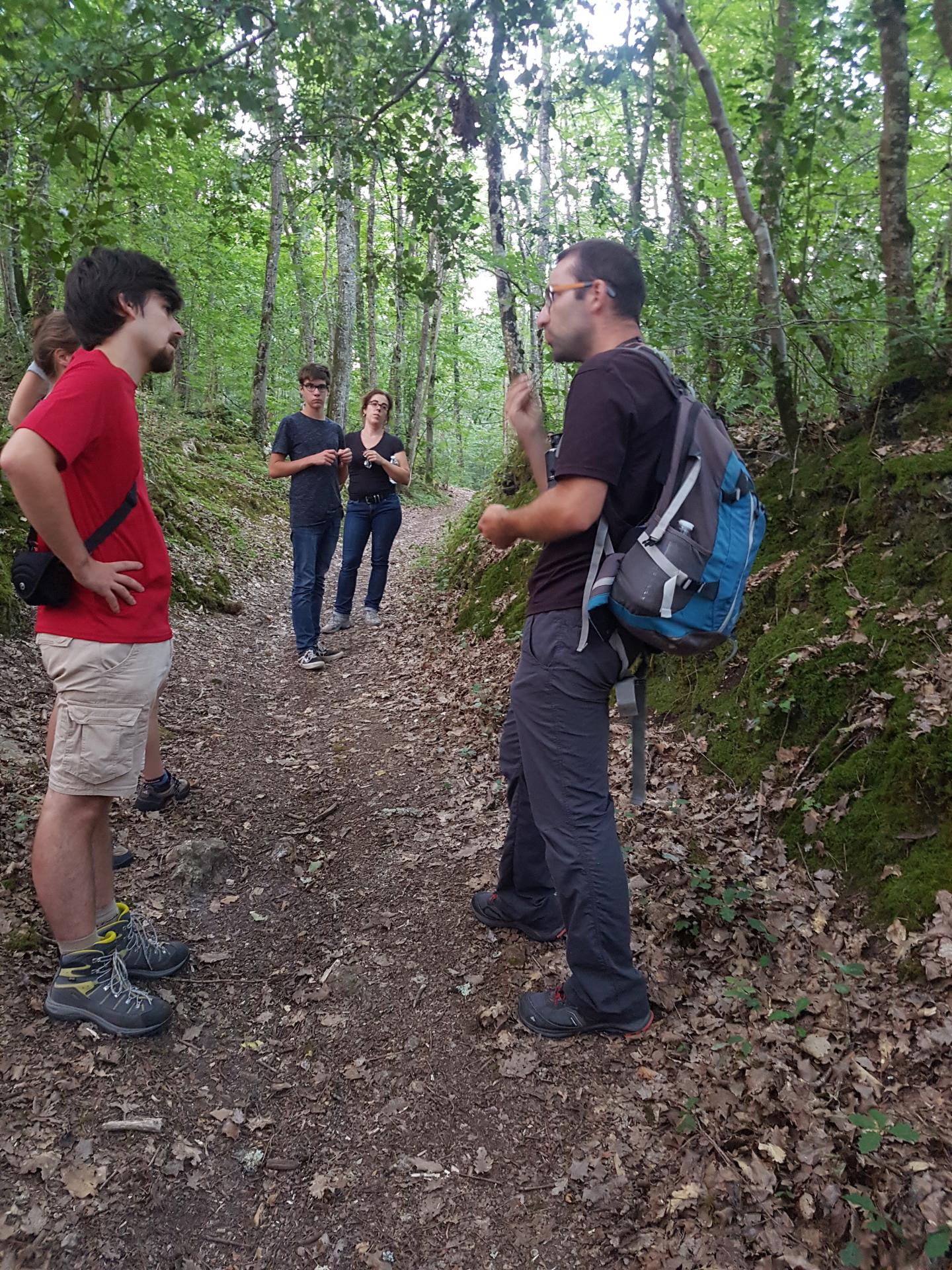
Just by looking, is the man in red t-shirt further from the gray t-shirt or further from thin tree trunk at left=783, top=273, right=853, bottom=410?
the gray t-shirt

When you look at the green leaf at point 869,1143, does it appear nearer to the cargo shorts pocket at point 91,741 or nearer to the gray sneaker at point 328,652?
the cargo shorts pocket at point 91,741

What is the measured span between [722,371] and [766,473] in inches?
35.0

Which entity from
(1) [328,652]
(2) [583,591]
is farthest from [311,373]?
(2) [583,591]

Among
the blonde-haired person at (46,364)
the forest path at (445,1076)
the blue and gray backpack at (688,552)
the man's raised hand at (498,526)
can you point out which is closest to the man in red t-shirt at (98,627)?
the forest path at (445,1076)

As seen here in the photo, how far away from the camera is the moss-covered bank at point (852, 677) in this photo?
328 centimetres

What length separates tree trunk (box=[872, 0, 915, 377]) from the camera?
4.35 m

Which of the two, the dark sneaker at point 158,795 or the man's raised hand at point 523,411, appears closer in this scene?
the man's raised hand at point 523,411

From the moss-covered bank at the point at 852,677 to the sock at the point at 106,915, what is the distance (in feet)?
10.3

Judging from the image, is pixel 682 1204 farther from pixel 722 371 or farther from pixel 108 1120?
pixel 722 371

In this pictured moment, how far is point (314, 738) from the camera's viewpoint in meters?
5.88

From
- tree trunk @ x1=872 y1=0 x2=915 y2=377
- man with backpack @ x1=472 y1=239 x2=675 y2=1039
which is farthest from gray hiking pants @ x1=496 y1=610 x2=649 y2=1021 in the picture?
tree trunk @ x1=872 y1=0 x2=915 y2=377

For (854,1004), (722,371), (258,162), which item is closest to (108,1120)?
(854,1004)

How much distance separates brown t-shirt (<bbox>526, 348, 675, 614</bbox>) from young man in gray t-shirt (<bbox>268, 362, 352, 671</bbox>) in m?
4.91

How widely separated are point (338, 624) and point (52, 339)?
5366 mm
